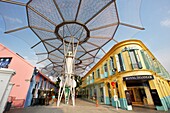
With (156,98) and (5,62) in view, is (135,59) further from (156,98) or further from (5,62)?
(5,62)

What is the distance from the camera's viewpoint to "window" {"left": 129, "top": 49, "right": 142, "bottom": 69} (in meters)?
8.81

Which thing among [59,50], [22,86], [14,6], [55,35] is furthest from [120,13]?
[22,86]

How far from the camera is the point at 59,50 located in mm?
12969

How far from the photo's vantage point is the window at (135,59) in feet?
28.9

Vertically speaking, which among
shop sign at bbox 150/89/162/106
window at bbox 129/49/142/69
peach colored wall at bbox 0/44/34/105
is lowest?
shop sign at bbox 150/89/162/106

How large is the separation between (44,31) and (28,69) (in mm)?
4034

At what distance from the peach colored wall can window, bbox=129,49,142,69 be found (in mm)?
10027

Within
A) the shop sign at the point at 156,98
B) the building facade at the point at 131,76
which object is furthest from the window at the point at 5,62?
the shop sign at the point at 156,98

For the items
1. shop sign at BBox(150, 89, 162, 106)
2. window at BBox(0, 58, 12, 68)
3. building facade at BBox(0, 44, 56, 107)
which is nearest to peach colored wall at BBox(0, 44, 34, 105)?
building facade at BBox(0, 44, 56, 107)

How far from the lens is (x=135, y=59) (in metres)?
9.16

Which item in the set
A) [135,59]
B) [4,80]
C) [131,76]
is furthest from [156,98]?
[4,80]

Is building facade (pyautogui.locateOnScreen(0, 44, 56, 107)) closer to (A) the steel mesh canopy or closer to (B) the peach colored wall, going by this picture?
(B) the peach colored wall

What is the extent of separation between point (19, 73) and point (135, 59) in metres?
11.4

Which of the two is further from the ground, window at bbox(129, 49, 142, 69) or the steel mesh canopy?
the steel mesh canopy
